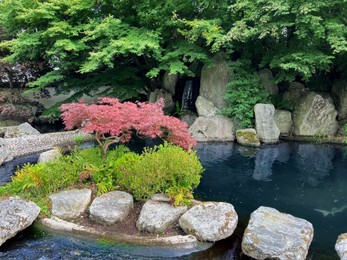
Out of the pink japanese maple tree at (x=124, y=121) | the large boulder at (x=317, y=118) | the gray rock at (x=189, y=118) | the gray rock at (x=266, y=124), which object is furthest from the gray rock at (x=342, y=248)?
the gray rock at (x=189, y=118)

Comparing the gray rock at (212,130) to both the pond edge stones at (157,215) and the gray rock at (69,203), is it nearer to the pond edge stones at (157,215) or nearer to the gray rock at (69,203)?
the pond edge stones at (157,215)

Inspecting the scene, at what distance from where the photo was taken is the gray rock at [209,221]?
261 inches

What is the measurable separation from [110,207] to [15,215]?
1980 millimetres

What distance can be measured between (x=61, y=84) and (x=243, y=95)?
33.6ft

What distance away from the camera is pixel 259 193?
31.9 ft

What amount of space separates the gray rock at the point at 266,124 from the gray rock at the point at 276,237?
29.4 ft

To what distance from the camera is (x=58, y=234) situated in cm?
689

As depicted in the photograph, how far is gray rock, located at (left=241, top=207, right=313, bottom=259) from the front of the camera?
19.3 ft

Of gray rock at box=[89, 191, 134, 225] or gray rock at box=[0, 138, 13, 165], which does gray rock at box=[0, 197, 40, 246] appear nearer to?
gray rock at box=[89, 191, 134, 225]

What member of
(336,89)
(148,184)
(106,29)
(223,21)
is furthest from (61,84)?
(336,89)

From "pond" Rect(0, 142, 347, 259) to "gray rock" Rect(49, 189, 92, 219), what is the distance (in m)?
0.73

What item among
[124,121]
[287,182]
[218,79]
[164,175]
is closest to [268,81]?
[218,79]

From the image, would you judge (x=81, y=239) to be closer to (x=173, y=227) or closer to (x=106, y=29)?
(x=173, y=227)

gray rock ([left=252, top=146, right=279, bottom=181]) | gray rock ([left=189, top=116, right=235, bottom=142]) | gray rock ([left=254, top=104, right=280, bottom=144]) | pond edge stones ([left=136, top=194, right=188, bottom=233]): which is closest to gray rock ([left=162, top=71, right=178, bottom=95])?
gray rock ([left=189, top=116, right=235, bottom=142])
